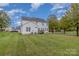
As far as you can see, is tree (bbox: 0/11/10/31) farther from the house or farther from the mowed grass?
the house

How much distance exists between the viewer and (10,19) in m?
4.21

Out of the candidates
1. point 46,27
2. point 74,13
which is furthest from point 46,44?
point 74,13

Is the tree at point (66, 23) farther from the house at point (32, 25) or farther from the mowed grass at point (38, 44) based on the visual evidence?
the house at point (32, 25)

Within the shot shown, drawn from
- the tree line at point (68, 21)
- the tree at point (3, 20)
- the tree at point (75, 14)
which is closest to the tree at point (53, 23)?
the tree line at point (68, 21)

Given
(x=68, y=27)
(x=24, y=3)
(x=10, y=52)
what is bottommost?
(x=10, y=52)

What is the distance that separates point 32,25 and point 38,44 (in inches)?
9.8

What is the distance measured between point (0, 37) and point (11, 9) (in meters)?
0.37

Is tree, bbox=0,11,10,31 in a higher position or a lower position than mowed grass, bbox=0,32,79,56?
higher

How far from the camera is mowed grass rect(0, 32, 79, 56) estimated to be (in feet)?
13.6

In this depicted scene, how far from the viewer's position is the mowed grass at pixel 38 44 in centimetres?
416

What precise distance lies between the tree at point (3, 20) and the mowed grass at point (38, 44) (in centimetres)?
9

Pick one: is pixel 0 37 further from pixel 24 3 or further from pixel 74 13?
pixel 74 13

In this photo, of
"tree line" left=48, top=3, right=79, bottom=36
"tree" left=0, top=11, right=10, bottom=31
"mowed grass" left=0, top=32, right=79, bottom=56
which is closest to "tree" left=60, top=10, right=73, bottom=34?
"tree line" left=48, top=3, right=79, bottom=36

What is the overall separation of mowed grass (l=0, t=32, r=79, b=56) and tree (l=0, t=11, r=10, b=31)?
3.5 inches
